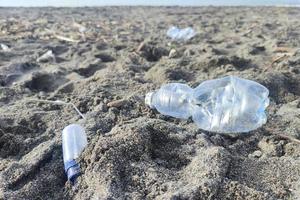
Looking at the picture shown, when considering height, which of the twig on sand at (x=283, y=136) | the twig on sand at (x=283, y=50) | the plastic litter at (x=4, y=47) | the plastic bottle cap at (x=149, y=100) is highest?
the plastic bottle cap at (x=149, y=100)

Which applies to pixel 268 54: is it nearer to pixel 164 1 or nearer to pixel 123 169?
pixel 123 169

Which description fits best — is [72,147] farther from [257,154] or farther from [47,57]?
[47,57]

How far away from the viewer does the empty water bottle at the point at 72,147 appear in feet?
7.47

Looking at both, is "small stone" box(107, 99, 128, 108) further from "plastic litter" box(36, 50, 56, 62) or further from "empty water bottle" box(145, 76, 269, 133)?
"plastic litter" box(36, 50, 56, 62)

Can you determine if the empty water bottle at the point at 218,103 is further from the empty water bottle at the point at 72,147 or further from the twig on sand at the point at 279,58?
the twig on sand at the point at 279,58

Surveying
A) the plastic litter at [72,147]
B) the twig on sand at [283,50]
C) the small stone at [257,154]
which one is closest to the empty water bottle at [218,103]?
the small stone at [257,154]

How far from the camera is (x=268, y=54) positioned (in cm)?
502

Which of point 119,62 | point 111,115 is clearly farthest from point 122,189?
point 119,62

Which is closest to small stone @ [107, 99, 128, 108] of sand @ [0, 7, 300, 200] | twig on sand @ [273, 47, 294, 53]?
sand @ [0, 7, 300, 200]

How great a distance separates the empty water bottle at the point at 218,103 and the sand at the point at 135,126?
0.09m

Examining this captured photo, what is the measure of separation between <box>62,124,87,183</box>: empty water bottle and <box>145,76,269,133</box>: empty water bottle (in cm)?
68

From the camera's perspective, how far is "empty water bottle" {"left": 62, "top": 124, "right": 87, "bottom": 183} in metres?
2.28

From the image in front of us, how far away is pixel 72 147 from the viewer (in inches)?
96.1

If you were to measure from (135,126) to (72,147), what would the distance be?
0.36 meters
